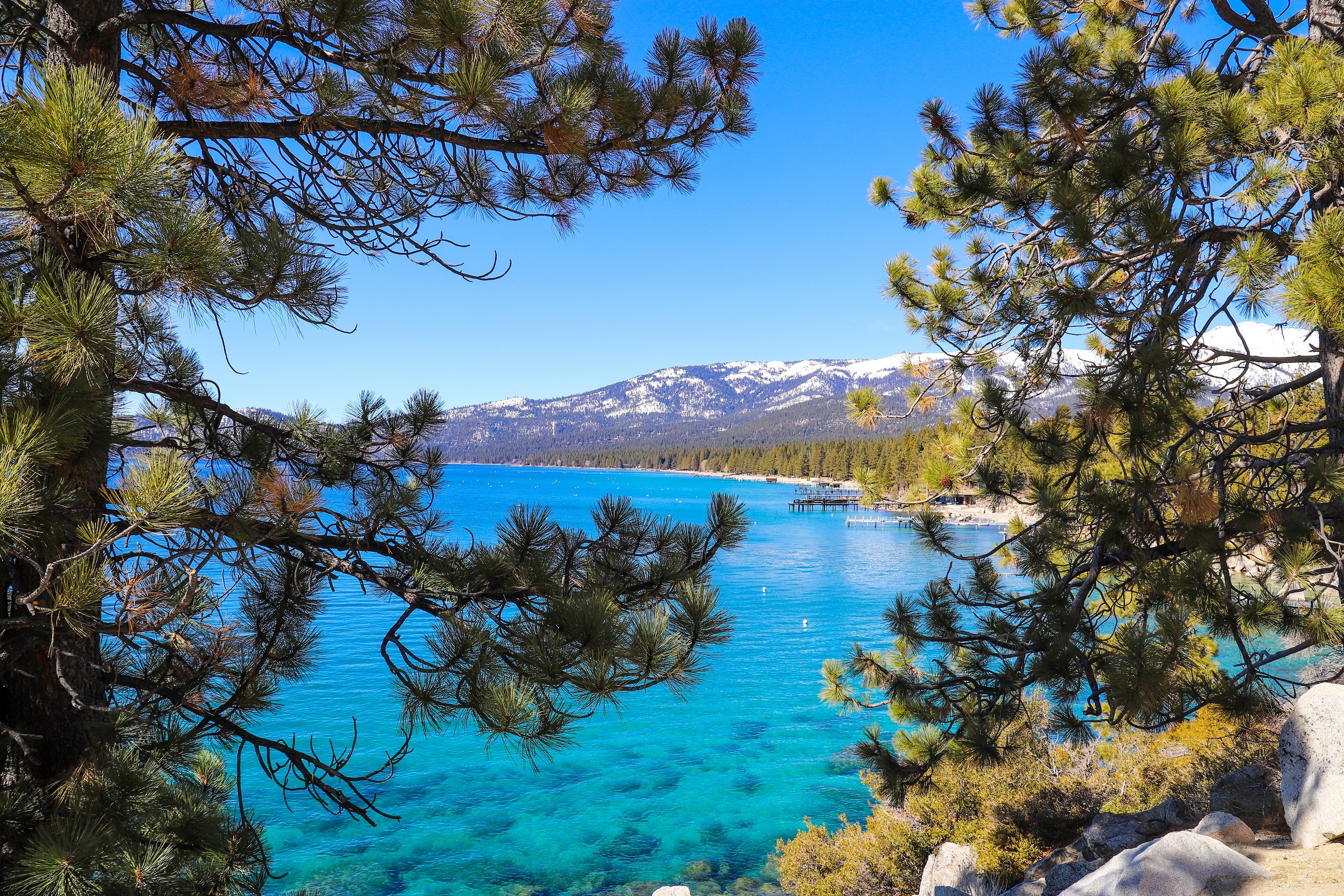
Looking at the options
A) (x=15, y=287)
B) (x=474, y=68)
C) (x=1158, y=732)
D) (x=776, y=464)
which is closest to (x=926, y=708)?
(x=474, y=68)

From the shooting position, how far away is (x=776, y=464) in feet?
430

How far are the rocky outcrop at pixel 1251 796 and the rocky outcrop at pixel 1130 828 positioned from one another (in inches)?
10.1

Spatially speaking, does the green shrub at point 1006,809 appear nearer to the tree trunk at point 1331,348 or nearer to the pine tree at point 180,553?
the tree trunk at point 1331,348

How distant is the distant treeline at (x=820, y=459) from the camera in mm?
6590

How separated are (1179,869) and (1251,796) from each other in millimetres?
2789

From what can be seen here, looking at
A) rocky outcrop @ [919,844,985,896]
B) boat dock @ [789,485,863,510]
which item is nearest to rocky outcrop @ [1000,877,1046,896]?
rocky outcrop @ [919,844,985,896]

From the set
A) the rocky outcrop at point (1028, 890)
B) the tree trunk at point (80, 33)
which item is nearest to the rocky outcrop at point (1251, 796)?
the rocky outcrop at point (1028, 890)

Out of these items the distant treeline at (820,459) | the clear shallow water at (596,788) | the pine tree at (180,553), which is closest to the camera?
the pine tree at (180,553)

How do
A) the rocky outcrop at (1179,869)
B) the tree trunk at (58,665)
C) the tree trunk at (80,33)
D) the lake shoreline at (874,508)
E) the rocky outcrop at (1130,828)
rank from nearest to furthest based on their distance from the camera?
the tree trunk at (58,665)
the tree trunk at (80,33)
the rocky outcrop at (1179,869)
the lake shoreline at (874,508)
the rocky outcrop at (1130,828)

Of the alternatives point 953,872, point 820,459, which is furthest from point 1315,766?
point 820,459

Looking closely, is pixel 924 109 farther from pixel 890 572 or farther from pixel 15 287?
pixel 890 572

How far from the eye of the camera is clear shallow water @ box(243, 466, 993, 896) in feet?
33.9

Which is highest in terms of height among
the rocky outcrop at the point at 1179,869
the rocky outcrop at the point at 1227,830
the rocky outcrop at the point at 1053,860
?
the rocky outcrop at the point at 1179,869

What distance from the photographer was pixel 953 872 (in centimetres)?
693
